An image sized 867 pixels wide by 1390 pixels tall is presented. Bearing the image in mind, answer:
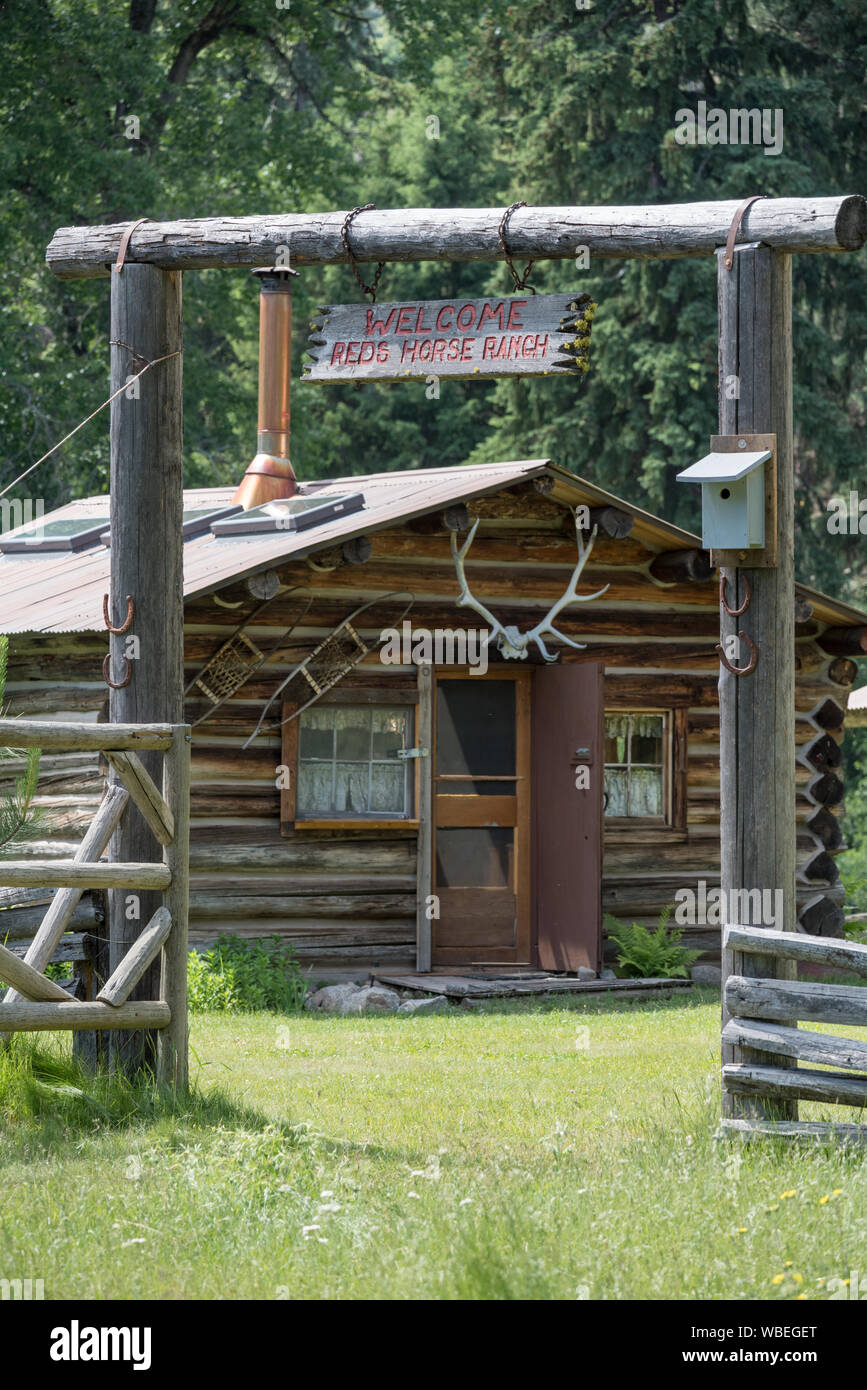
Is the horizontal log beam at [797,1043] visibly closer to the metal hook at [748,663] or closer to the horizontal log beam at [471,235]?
the metal hook at [748,663]

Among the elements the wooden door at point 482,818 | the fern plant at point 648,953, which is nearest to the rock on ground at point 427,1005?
the wooden door at point 482,818

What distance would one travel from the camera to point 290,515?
1327 cm

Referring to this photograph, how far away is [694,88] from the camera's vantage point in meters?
26.6

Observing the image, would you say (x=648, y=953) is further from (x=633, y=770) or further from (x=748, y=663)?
(x=748, y=663)

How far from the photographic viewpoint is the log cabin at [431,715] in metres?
12.7

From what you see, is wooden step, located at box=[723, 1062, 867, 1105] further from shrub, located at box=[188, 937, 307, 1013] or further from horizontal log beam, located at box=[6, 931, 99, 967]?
shrub, located at box=[188, 937, 307, 1013]

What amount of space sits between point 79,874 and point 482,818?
7002 mm

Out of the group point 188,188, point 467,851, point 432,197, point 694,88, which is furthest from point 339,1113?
point 432,197

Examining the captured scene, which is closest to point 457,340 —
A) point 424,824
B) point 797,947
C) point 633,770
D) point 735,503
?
point 735,503

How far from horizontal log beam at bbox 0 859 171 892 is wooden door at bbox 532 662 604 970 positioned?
623 centimetres

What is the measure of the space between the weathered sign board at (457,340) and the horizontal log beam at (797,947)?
256cm

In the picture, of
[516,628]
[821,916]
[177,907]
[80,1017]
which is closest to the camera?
[80,1017]

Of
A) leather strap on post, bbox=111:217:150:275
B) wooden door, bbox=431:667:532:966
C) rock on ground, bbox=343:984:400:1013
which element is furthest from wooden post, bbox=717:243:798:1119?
wooden door, bbox=431:667:532:966

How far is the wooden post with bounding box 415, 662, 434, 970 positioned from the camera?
1332 centimetres
